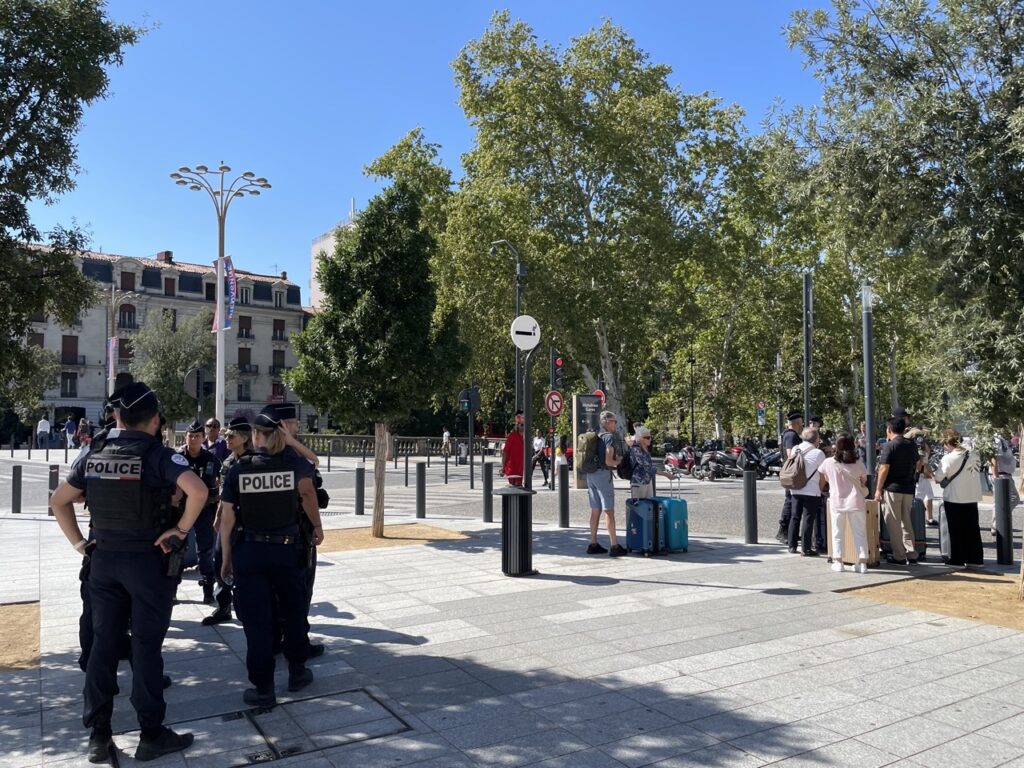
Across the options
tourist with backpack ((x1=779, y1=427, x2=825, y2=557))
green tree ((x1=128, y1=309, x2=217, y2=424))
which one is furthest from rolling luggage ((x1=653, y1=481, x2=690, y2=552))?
green tree ((x1=128, y1=309, x2=217, y2=424))

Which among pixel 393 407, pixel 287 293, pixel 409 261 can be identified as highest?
pixel 287 293

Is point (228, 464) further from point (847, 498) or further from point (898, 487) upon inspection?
point (898, 487)

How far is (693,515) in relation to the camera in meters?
15.2

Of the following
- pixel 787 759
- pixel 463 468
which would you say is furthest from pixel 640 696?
pixel 463 468

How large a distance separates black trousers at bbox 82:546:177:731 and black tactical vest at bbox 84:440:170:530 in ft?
0.58

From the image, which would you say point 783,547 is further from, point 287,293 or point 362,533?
point 287,293

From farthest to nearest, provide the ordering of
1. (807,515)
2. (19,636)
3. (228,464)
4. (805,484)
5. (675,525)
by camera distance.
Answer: (675,525) < (807,515) < (805,484) < (19,636) < (228,464)

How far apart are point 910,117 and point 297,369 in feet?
27.7

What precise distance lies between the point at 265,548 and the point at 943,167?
21.2 feet

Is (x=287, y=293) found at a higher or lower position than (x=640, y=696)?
higher

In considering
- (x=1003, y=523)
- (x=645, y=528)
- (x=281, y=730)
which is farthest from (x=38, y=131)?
(x=1003, y=523)

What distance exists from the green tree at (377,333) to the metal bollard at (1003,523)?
724cm

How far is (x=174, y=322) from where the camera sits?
2505 inches

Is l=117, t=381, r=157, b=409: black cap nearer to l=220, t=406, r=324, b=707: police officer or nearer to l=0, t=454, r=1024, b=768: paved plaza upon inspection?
l=220, t=406, r=324, b=707: police officer
